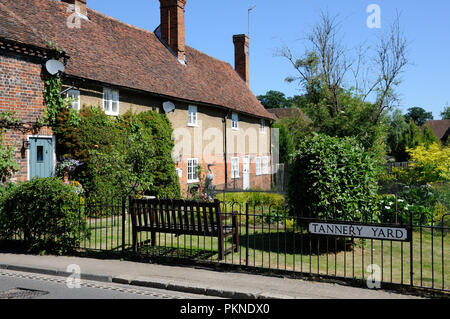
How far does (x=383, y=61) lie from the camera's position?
904 inches

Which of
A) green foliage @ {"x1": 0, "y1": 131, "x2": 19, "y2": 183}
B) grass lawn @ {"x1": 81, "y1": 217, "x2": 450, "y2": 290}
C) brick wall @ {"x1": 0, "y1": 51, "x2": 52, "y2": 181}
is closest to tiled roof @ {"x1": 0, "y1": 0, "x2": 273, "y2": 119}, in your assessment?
brick wall @ {"x1": 0, "y1": 51, "x2": 52, "y2": 181}

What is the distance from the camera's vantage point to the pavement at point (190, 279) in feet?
19.4

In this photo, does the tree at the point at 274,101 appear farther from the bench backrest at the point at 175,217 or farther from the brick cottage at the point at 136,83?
the bench backrest at the point at 175,217

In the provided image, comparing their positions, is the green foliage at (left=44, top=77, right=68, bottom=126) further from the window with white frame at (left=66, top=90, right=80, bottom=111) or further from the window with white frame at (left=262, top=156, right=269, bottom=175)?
the window with white frame at (left=262, top=156, right=269, bottom=175)

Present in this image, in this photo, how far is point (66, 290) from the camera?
6.30m

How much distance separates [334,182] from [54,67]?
1035cm

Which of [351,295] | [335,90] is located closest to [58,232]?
[351,295]

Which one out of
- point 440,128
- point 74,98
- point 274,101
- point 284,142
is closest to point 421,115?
point 274,101

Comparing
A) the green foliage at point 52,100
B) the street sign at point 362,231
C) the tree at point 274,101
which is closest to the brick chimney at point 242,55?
the green foliage at point 52,100

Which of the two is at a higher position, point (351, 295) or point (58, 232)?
point (58, 232)

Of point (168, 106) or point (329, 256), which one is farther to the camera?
point (168, 106)

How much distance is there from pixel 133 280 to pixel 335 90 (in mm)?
20118

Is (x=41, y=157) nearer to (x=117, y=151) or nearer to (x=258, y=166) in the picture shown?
(x=117, y=151)
